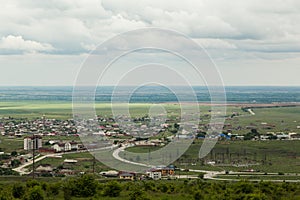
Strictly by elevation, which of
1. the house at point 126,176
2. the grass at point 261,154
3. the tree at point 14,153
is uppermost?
the house at point 126,176

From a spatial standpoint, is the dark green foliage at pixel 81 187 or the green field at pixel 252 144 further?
the green field at pixel 252 144

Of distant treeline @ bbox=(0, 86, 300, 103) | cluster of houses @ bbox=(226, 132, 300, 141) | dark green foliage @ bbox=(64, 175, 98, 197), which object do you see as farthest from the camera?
cluster of houses @ bbox=(226, 132, 300, 141)

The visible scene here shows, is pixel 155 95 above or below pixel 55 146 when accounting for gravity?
above

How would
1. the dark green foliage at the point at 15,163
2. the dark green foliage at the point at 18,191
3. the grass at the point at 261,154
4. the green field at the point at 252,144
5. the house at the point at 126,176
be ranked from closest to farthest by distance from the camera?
the dark green foliage at the point at 18,191 < the house at the point at 126,176 < the dark green foliage at the point at 15,163 < the grass at the point at 261,154 < the green field at the point at 252,144

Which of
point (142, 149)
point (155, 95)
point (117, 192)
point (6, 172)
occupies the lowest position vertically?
point (6, 172)

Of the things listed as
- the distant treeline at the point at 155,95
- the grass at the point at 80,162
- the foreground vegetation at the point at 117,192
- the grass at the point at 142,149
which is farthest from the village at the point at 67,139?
the foreground vegetation at the point at 117,192

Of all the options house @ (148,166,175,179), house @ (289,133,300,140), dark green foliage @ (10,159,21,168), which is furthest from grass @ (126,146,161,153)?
house @ (289,133,300,140)

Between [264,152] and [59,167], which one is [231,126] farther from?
[59,167]

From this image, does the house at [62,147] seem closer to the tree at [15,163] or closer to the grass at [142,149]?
the grass at [142,149]

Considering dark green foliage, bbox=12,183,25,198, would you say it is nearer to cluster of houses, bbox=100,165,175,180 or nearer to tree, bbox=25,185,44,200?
tree, bbox=25,185,44,200

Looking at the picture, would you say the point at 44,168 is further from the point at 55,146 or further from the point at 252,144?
the point at 252,144

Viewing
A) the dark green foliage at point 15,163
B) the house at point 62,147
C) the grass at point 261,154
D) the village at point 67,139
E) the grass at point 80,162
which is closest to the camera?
the village at point 67,139

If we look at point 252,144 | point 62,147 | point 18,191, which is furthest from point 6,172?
point 252,144

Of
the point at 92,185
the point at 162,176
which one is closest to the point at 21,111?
the point at 162,176
